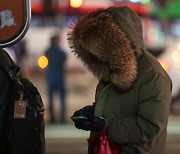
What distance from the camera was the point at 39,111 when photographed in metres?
2.25

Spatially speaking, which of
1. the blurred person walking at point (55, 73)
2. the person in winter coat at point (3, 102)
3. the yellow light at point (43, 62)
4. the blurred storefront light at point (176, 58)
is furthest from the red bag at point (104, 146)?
the blurred storefront light at point (176, 58)

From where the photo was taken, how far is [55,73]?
27.9ft

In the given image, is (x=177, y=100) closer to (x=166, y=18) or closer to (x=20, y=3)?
(x=166, y=18)

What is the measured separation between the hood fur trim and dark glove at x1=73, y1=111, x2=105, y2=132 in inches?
8.3

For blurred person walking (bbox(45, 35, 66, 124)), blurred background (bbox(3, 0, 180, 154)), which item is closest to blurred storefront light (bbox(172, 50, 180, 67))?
blurred background (bbox(3, 0, 180, 154))

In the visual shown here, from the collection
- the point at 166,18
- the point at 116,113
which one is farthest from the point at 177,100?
the point at 116,113

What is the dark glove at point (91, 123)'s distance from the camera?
245 cm

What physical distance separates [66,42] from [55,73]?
0.60 metres

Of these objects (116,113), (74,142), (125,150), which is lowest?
(74,142)

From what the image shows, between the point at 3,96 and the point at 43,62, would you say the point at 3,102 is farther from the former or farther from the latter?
the point at 43,62

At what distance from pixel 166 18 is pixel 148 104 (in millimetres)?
6624

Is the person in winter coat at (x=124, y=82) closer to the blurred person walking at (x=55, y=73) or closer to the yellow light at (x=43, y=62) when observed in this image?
the blurred person walking at (x=55, y=73)

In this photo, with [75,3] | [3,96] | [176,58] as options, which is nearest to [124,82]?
[3,96]

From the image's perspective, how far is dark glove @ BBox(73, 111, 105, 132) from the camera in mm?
2451
